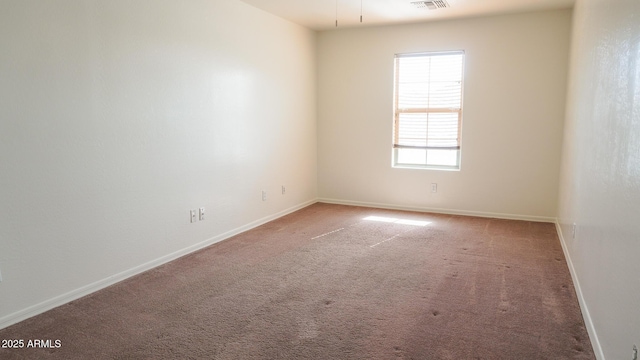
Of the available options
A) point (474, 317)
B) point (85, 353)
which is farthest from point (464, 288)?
point (85, 353)

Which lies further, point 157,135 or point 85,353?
point 157,135

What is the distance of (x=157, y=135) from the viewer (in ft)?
12.0

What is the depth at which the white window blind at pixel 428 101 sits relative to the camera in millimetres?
5652

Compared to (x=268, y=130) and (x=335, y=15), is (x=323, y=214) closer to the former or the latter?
(x=268, y=130)

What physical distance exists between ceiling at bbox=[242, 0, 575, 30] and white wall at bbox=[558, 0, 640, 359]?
147 cm

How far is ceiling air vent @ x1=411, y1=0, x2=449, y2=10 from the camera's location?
4.63 m

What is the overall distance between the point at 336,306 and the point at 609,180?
1.80 metres

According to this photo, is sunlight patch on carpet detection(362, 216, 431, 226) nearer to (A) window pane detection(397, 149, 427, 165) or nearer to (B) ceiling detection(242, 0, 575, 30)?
(A) window pane detection(397, 149, 427, 165)

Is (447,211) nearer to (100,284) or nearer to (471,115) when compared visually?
(471,115)

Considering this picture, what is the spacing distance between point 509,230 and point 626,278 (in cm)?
324

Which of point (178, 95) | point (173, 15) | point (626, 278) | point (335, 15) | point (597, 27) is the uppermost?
point (335, 15)

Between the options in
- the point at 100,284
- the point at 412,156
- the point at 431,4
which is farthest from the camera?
the point at 412,156

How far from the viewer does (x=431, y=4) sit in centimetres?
471

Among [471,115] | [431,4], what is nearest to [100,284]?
[431,4]
